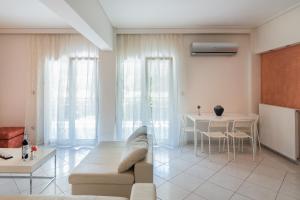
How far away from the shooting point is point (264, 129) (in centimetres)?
418

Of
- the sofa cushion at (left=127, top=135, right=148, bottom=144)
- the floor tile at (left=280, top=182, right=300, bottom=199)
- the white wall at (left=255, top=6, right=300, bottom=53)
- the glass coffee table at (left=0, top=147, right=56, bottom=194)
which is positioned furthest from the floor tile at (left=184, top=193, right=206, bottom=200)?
the white wall at (left=255, top=6, right=300, bottom=53)

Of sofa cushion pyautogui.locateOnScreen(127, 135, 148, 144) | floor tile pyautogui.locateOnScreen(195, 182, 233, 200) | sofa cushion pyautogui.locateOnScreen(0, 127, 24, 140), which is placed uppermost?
sofa cushion pyautogui.locateOnScreen(127, 135, 148, 144)

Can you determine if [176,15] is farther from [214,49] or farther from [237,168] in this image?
[237,168]

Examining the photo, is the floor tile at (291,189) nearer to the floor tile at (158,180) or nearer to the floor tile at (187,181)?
the floor tile at (187,181)

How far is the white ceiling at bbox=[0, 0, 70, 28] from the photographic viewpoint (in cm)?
311

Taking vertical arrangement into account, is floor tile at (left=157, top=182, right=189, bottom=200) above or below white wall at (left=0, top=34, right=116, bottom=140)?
below

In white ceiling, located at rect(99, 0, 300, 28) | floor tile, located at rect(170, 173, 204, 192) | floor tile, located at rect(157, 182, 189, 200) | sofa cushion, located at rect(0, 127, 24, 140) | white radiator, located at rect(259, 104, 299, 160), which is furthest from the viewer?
sofa cushion, located at rect(0, 127, 24, 140)

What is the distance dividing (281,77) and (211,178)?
7.90 ft

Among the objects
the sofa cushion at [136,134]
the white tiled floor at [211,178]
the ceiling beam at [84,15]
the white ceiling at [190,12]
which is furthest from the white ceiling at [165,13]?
the white tiled floor at [211,178]

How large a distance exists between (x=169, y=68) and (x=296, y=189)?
115 inches

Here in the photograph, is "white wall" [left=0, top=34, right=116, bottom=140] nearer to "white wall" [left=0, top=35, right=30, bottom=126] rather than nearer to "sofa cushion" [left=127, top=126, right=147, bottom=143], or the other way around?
"white wall" [left=0, top=35, right=30, bottom=126]

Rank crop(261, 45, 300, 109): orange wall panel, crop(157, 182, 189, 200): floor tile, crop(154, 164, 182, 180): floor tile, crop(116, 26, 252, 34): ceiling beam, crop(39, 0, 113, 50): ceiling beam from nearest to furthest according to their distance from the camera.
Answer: crop(39, 0, 113, 50): ceiling beam → crop(157, 182, 189, 200): floor tile → crop(154, 164, 182, 180): floor tile → crop(261, 45, 300, 109): orange wall panel → crop(116, 26, 252, 34): ceiling beam

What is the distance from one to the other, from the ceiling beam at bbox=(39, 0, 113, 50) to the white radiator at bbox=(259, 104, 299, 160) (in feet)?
11.0


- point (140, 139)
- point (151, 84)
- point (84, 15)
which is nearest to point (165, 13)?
point (151, 84)
